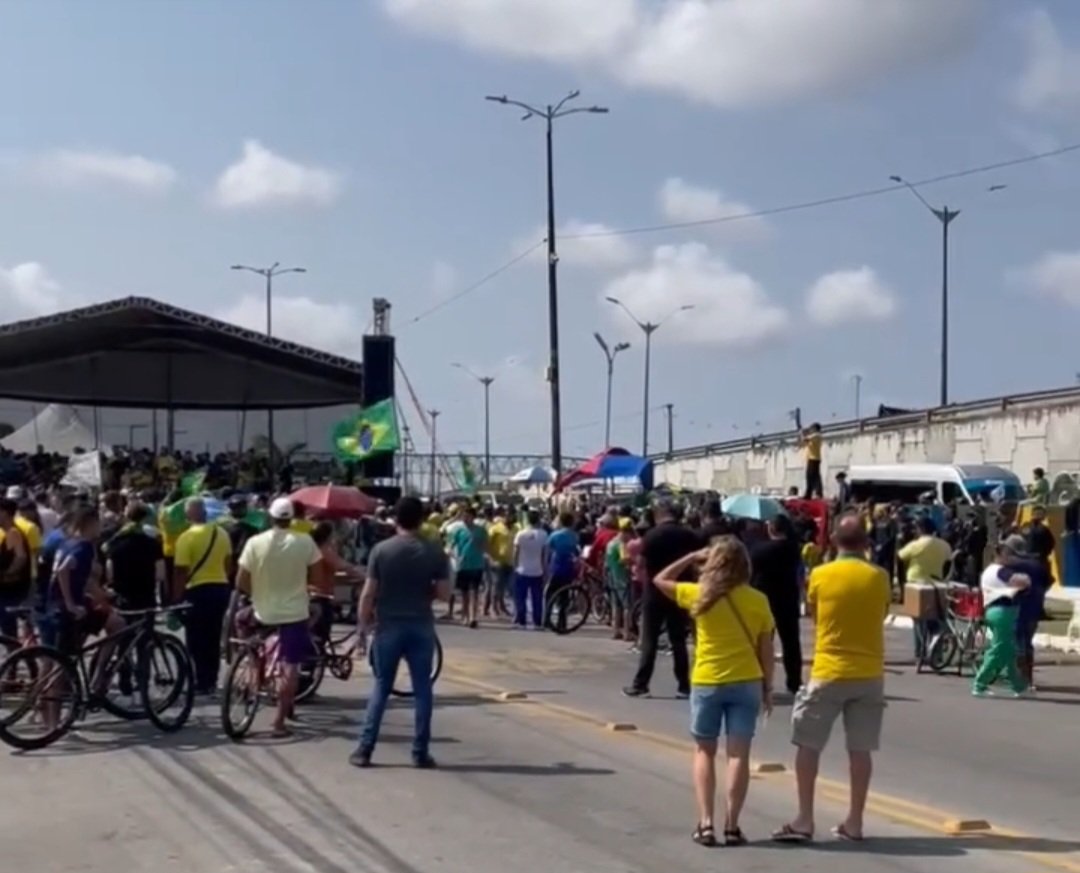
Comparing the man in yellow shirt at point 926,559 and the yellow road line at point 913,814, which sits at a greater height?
the man in yellow shirt at point 926,559

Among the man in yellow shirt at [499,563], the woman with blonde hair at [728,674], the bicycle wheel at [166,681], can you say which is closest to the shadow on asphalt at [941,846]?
the woman with blonde hair at [728,674]

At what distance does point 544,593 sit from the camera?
2750 centimetres

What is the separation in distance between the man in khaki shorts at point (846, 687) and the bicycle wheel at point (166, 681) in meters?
5.86

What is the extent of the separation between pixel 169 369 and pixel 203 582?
47135 mm

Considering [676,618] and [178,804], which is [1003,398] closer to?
[676,618]

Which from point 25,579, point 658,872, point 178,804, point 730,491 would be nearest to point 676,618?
point 25,579

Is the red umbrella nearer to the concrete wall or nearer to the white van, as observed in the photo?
the white van

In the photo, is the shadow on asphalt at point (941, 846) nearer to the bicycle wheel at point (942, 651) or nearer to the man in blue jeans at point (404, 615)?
the man in blue jeans at point (404, 615)

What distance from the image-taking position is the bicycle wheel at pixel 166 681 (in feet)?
46.5

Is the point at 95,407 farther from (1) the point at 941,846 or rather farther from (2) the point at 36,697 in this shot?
(1) the point at 941,846

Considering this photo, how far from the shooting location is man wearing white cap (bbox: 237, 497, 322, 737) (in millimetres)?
13789

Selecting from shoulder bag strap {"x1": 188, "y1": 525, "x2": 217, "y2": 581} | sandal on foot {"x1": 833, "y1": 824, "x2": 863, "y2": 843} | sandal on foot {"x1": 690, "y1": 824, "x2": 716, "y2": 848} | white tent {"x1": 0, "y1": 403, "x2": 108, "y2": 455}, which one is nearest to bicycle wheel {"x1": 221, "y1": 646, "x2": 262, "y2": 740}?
shoulder bag strap {"x1": 188, "y1": 525, "x2": 217, "y2": 581}

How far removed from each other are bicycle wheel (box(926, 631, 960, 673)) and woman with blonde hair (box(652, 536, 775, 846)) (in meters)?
10.9

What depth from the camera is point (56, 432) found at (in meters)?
62.6
